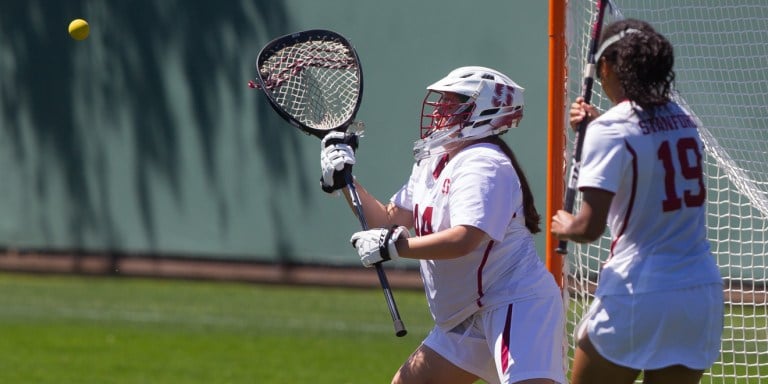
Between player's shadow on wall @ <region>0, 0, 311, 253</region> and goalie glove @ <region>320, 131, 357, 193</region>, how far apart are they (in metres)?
8.98

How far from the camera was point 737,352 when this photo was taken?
636 cm

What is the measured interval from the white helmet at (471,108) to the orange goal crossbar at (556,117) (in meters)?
0.55

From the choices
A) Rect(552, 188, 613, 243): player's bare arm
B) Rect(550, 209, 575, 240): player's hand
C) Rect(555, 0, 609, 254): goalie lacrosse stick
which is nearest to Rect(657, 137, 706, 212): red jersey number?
Rect(552, 188, 613, 243): player's bare arm

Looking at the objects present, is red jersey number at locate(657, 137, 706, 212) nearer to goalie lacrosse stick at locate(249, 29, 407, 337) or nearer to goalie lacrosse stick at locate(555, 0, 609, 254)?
goalie lacrosse stick at locate(555, 0, 609, 254)

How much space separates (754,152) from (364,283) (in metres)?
7.97

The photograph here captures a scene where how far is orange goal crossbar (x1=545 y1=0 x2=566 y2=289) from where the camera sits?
574cm

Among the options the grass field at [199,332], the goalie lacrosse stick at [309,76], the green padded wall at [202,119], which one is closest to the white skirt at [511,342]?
the goalie lacrosse stick at [309,76]

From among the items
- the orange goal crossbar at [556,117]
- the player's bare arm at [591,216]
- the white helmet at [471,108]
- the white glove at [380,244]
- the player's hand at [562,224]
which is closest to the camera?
the player's bare arm at [591,216]

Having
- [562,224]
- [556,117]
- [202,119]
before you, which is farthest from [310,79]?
[202,119]

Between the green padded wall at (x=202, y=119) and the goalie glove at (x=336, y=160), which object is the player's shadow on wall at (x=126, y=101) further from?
the goalie glove at (x=336, y=160)

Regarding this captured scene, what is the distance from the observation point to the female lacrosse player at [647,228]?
4.20 m

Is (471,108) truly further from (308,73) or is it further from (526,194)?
(308,73)

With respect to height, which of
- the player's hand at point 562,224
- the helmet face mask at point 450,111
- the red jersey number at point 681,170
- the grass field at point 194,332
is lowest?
the grass field at point 194,332

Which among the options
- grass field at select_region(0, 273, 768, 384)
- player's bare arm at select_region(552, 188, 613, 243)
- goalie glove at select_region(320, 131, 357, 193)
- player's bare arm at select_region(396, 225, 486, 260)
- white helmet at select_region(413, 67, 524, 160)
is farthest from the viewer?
Answer: grass field at select_region(0, 273, 768, 384)
